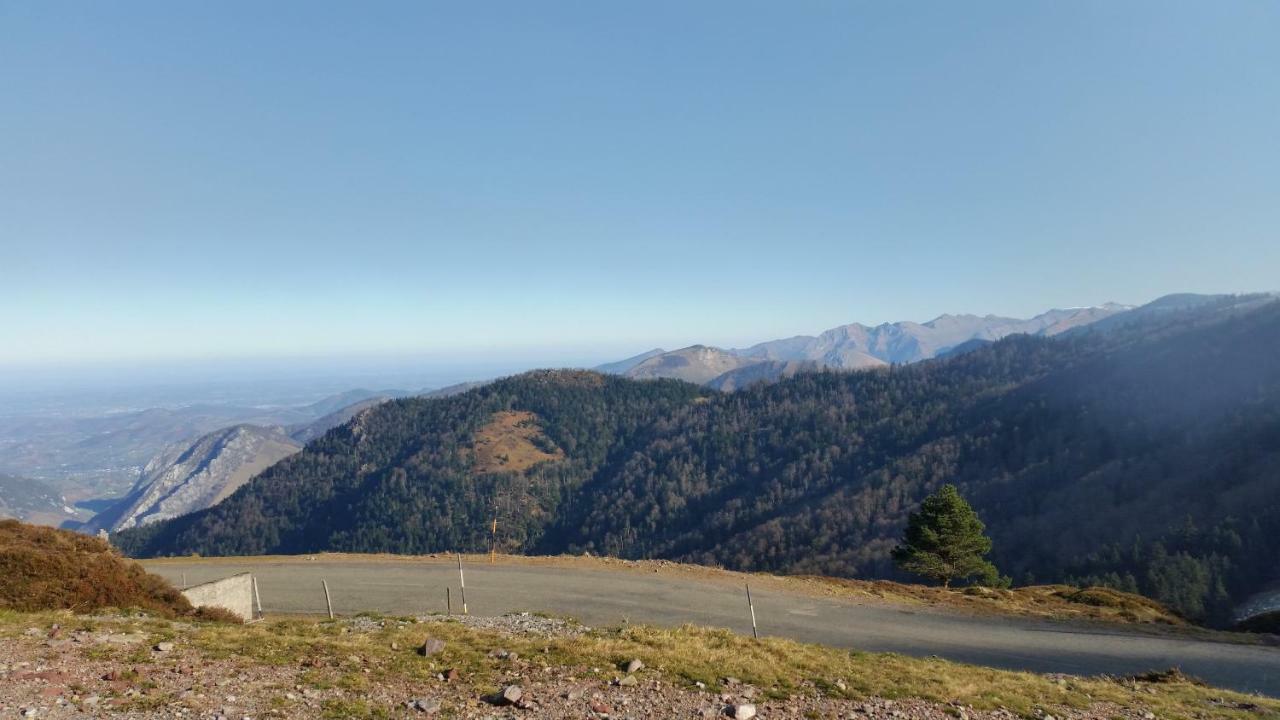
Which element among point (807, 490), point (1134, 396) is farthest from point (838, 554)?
point (1134, 396)

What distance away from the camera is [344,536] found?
191875 mm

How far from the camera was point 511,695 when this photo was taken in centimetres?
1082

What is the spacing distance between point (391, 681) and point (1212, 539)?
410ft

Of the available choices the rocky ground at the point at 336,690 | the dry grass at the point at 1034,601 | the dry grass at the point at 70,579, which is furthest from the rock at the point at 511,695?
the dry grass at the point at 1034,601

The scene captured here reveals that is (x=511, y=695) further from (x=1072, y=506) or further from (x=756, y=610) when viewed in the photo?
(x=1072, y=506)

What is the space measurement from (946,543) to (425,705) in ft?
125

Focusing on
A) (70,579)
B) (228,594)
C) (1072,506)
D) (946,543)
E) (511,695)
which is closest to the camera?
(511,695)

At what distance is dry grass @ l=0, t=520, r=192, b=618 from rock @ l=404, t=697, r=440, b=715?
1176 cm

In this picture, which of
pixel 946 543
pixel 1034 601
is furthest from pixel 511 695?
pixel 946 543

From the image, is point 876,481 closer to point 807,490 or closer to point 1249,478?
point 807,490

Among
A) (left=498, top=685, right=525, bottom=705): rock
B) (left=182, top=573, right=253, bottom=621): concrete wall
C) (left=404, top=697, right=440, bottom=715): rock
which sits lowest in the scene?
(left=182, top=573, right=253, bottom=621): concrete wall

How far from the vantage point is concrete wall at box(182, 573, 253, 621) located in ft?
66.1

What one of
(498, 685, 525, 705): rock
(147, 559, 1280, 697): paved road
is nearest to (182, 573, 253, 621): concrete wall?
(147, 559, 1280, 697): paved road

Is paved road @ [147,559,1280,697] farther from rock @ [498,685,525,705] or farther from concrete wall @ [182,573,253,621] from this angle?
rock @ [498,685,525,705]
